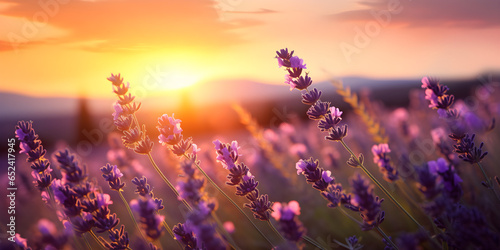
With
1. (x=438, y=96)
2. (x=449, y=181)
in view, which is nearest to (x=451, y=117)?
(x=438, y=96)

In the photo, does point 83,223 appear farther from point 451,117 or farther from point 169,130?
point 451,117

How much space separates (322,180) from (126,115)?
1.19m

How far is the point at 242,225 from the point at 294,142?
1.18 meters

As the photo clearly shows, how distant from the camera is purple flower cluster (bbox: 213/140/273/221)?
2.07 meters

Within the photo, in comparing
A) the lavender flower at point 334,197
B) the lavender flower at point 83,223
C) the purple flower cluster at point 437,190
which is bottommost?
the purple flower cluster at point 437,190

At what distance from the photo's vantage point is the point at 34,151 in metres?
2.43

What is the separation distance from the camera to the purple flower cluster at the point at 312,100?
2176 millimetres

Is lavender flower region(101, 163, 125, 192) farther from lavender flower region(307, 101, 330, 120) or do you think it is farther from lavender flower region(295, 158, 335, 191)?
lavender flower region(307, 101, 330, 120)

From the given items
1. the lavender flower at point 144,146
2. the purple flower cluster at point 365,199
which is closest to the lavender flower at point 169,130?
the lavender flower at point 144,146

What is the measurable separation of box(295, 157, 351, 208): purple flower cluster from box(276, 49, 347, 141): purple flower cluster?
0.22 meters

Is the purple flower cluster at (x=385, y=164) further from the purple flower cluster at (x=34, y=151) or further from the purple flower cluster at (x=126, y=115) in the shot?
the purple flower cluster at (x=34, y=151)

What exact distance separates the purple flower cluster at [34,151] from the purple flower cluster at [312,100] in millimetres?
1557

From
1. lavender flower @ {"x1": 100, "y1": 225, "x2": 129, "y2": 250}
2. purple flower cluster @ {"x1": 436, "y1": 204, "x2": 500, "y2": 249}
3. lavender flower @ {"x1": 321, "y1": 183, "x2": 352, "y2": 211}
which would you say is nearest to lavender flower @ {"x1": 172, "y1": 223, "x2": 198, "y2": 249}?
lavender flower @ {"x1": 100, "y1": 225, "x2": 129, "y2": 250}

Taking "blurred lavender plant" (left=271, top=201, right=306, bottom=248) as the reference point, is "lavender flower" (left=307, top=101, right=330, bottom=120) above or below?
above
